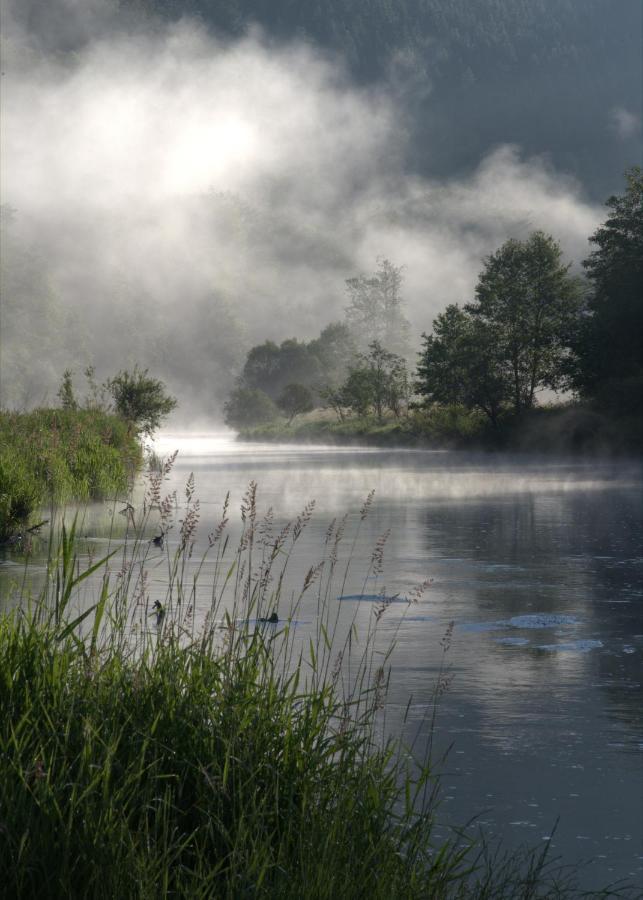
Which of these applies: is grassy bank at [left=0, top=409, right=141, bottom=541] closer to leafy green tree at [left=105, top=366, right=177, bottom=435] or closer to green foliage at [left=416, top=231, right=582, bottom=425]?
leafy green tree at [left=105, top=366, right=177, bottom=435]

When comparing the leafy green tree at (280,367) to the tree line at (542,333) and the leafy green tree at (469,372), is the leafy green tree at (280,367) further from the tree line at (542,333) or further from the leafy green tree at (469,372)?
the leafy green tree at (469,372)

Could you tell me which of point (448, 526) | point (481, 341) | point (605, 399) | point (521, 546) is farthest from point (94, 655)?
point (481, 341)

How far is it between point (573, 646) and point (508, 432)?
54107 millimetres

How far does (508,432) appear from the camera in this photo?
63.6 meters

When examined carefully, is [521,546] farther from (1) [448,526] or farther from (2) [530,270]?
(2) [530,270]

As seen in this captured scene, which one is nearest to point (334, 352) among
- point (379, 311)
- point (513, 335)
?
point (379, 311)

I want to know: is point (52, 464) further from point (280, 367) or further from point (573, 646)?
point (280, 367)

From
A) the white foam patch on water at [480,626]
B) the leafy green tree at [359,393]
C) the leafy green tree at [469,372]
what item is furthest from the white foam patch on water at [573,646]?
the leafy green tree at [359,393]

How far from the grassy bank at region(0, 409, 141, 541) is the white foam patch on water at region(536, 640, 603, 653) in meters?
5.54

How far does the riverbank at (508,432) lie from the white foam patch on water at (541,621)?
4032cm

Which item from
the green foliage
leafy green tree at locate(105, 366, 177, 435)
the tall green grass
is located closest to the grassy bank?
the tall green grass

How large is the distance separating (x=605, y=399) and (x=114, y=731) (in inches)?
1939

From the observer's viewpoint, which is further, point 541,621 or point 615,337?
point 615,337

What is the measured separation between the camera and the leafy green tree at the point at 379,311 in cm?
15988
